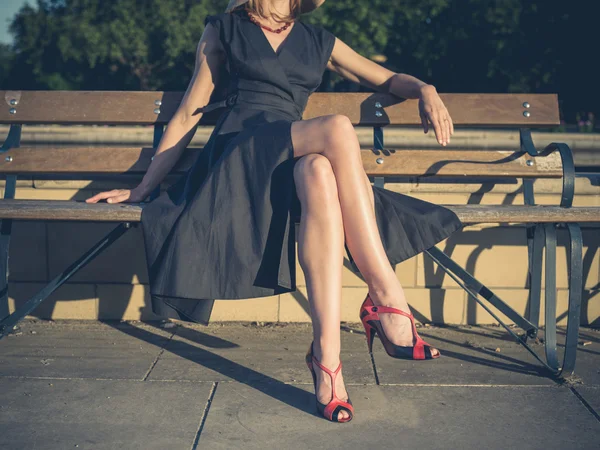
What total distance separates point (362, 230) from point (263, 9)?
1324 mm

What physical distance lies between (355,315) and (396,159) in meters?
0.86

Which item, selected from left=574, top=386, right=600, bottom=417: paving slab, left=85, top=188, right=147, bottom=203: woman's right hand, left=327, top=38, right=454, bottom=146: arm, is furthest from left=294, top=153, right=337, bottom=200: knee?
left=574, top=386, right=600, bottom=417: paving slab

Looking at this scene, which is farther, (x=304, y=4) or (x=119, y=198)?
(x=304, y=4)

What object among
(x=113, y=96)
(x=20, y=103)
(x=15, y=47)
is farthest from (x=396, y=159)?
(x=15, y=47)

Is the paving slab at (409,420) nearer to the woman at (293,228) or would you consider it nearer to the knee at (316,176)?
the woman at (293,228)

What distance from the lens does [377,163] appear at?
332 centimetres

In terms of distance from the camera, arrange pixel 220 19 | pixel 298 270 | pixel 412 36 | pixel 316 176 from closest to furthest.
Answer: pixel 316 176 < pixel 220 19 < pixel 298 270 < pixel 412 36

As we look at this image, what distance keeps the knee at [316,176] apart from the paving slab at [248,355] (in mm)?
794

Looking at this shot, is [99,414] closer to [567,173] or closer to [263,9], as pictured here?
[263,9]

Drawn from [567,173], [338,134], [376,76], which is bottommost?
[567,173]

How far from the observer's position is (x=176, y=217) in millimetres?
2730

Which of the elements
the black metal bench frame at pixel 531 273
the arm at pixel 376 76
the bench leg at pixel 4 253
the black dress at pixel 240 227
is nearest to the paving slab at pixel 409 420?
the black metal bench frame at pixel 531 273

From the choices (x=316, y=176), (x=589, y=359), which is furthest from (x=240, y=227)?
(x=589, y=359)

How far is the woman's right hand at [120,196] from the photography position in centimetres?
300
